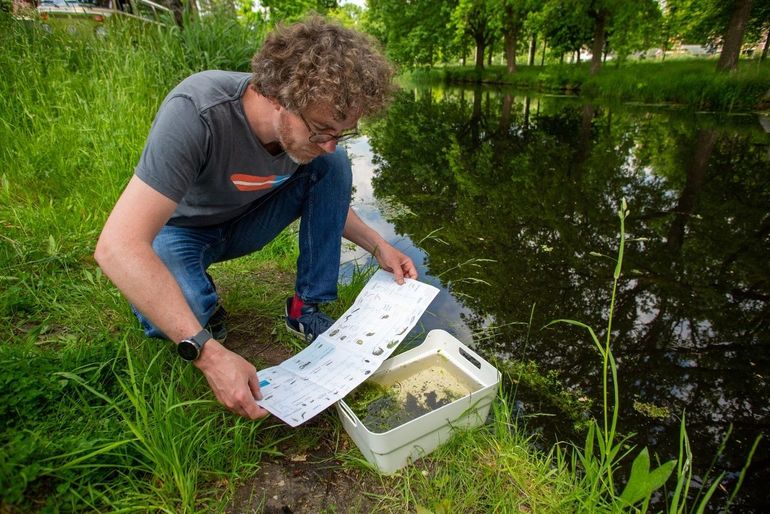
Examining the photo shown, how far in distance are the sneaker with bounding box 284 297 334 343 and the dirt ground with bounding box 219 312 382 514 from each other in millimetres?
361

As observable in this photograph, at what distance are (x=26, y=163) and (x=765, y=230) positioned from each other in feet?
15.4

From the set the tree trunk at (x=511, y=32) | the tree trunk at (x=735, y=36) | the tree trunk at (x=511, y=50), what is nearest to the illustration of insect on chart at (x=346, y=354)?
the tree trunk at (x=735, y=36)

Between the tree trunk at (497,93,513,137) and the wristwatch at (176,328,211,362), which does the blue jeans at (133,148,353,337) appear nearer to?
the wristwatch at (176,328,211,362)

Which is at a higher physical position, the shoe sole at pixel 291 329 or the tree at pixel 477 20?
the tree at pixel 477 20

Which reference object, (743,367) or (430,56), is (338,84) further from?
(430,56)

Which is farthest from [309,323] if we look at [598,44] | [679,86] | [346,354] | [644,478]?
[598,44]

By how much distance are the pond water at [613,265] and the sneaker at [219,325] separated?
866 mm

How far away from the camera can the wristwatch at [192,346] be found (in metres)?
0.96

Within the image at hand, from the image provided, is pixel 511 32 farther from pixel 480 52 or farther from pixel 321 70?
pixel 321 70

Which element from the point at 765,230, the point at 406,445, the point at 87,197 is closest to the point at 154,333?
the point at 406,445

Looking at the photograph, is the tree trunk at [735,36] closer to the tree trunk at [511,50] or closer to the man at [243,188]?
the tree trunk at [511,50]

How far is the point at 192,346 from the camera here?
0.96m

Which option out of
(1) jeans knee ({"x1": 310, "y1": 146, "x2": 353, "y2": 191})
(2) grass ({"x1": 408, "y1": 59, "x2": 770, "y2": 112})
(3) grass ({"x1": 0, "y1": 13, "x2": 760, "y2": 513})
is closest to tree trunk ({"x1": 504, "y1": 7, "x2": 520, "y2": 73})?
(2) grass ({"x1": 408, "y1": 59, "x2": 770, "y2": 112})

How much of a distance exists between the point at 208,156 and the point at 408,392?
991mm
